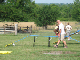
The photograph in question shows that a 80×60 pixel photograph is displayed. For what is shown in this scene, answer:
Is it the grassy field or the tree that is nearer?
the grassy field

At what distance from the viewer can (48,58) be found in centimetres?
908

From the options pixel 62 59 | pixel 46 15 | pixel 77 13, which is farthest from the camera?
pixel 77 13

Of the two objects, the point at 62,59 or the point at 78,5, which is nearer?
the point at 62,59

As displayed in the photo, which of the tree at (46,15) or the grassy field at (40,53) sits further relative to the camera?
the tree at (46,15)

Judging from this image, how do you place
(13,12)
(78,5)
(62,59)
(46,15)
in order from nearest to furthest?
(62,59) → (13,12) → (46,15) → (78,5)

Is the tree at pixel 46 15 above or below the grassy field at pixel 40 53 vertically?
above

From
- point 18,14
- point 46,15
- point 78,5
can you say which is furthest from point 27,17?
point 78,5

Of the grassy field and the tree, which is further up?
the tree

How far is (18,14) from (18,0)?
3.47 metres

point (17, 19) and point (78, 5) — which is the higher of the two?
point (78, 5)

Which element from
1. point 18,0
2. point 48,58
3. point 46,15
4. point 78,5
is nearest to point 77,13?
point 78,5

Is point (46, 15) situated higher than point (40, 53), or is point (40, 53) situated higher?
point (46, 15)

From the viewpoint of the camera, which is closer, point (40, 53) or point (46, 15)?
point (40, 53)

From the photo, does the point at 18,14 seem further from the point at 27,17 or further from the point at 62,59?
the point at 62,59
